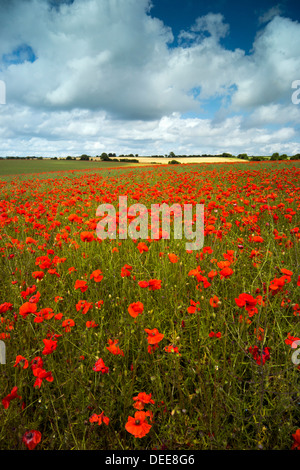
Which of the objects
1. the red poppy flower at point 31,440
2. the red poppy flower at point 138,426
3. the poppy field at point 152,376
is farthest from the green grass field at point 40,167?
the red poppy flower at point 138,426

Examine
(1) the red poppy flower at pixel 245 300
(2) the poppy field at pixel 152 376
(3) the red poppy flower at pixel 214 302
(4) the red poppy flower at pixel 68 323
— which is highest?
(1) the red poppy flower at pixel 245 300

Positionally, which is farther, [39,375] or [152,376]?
[152,376]

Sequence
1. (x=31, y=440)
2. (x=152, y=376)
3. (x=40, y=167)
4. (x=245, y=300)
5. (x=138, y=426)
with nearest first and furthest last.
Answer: (x=31, y=440) < (x=138, y=426) < (x=245, y=300) < (x=152, y=376) < (x=40, y=167)

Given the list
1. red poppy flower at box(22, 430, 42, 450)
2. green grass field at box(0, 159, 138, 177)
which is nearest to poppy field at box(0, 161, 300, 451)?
red poppy flower at box(22, 430, 42, 450)

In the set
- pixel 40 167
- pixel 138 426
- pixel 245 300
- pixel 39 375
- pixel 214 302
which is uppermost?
pixel 40 167

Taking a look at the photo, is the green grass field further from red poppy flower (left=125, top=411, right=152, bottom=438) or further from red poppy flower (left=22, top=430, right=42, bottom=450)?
red poppy flower (left=125, top=411, right=152, bottom=438)

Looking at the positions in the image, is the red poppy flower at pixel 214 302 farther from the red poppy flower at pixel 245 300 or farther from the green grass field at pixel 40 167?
the green grass field at pixel 40 167

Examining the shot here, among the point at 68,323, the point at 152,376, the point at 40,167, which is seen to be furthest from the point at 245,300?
the point at 40,167

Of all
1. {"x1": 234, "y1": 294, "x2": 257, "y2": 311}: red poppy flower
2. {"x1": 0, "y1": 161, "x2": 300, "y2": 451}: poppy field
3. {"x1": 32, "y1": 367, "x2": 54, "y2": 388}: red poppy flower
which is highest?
{"x1": 234, "y1": 294, "x2": 257, "y2": 311}: red poppy flower

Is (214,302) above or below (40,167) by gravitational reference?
below

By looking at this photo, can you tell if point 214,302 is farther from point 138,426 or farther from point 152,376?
point 138,426
